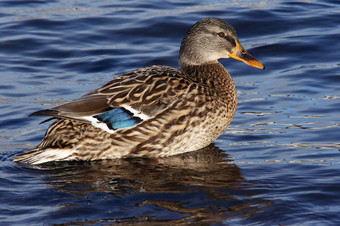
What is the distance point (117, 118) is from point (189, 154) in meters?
1.09

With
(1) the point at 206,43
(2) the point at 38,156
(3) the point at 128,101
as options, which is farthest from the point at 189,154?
(2) the point at 38,156

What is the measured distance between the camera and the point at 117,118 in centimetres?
808

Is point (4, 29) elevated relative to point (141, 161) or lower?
elevated

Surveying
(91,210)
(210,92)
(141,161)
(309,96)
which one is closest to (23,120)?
(141,161)

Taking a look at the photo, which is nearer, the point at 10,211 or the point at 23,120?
the point at 10,211

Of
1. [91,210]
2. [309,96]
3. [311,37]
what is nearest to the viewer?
[91,210]

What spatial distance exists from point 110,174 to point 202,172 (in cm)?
104

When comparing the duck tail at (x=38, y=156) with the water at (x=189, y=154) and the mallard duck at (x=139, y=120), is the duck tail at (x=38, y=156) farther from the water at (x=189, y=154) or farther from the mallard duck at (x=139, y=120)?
the water at (x=189, y=154)

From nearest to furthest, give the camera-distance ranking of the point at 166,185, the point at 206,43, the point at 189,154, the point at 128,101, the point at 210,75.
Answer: the point at 166,185 → the point at 128,101 → the point at 189,154 → the point at 210,75 → the point at 206,43

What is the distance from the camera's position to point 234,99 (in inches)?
348

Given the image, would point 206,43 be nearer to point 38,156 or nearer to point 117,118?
point 117,118

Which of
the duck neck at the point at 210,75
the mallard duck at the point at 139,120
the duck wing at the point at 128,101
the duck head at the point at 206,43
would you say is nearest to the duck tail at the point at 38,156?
the mallard duck at the point at 139,120

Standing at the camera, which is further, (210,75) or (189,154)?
(210,75)

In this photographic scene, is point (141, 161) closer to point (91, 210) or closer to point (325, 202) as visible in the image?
point (91, 210)
